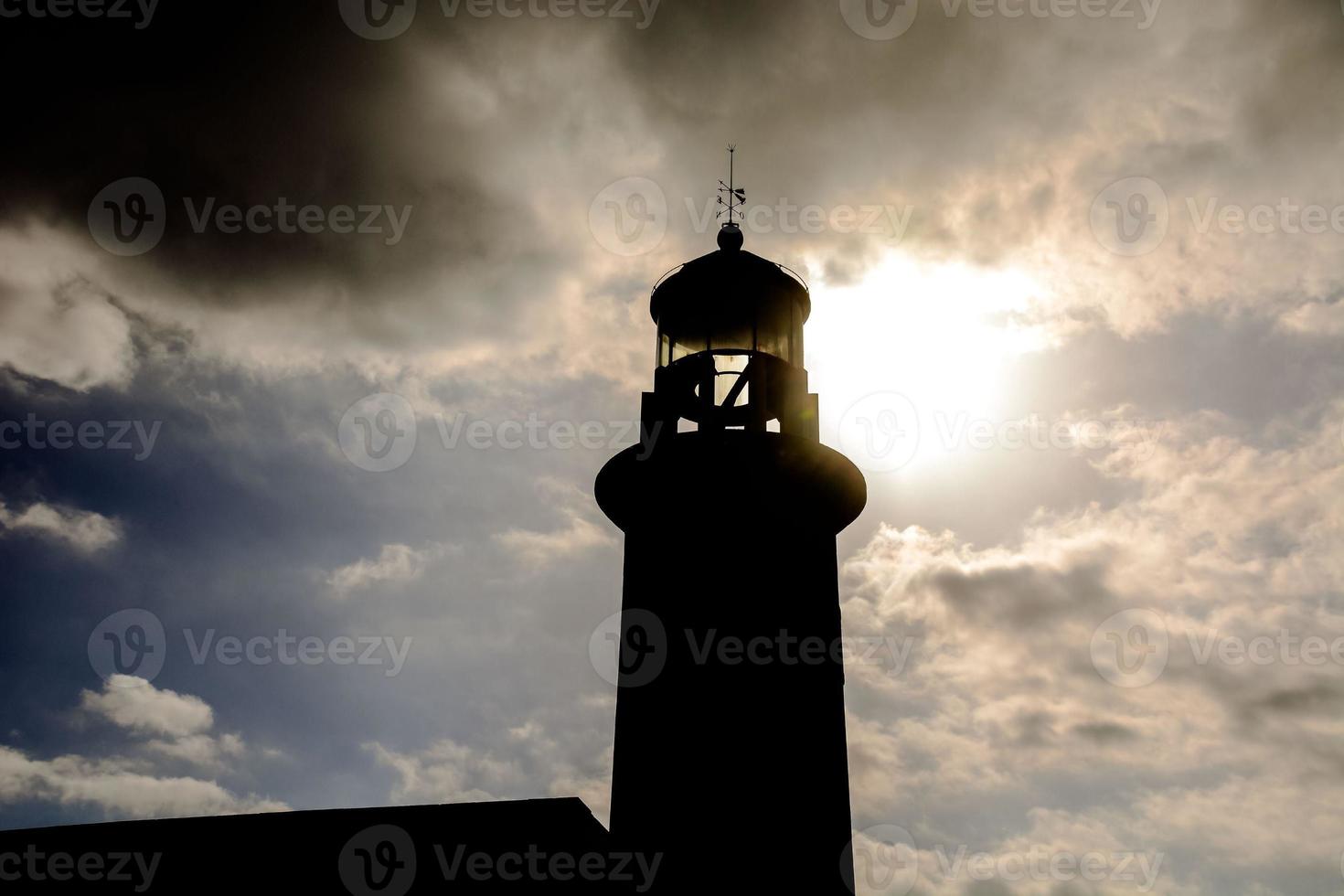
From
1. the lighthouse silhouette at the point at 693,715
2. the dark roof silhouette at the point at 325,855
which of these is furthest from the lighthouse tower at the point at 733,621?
the dark roof silhouette at the point at 325,855

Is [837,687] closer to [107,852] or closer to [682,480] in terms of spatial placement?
[682,480]

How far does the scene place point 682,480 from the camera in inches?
579

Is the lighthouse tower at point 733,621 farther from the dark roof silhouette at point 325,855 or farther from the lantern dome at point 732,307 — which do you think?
the dark roof silhouette at point 325,855

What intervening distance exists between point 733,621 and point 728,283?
6495 mm

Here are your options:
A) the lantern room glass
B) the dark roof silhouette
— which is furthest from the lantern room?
the dark roof silhouette

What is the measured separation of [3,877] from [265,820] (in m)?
2.58

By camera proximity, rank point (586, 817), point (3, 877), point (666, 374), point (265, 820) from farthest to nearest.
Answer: point (666, 374) → point (586, 817) → point (265, 820) → point (3, 877)

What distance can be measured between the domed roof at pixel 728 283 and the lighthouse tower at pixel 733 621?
0.13ft

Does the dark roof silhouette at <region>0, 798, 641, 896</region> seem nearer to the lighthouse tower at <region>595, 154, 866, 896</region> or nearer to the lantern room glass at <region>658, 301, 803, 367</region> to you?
the lighthouse tower at <region>595, 154, 866, 896</region>

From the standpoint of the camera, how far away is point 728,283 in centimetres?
1639

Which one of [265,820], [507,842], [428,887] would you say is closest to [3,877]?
[265,820]

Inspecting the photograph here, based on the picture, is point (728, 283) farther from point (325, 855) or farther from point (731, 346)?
point (325, 855)

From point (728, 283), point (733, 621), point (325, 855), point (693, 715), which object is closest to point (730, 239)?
point (728, 283)

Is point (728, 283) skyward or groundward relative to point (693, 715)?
skyward
